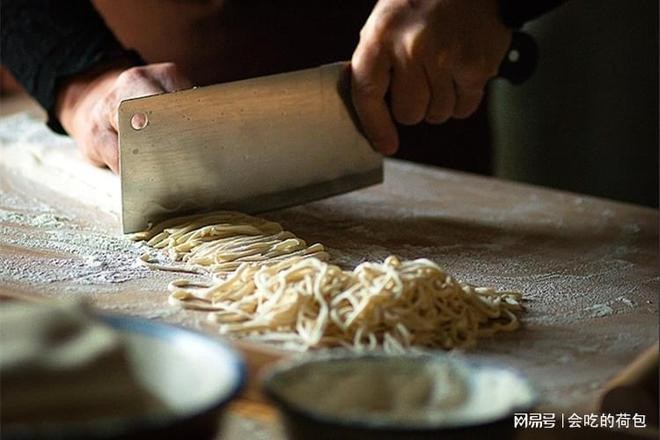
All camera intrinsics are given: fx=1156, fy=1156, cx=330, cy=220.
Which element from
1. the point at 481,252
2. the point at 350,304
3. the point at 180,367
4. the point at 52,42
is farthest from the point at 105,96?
the point at 180,367

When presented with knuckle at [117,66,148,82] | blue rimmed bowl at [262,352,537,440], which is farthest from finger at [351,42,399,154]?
blue rimmed bowl at [262,352,537,440]

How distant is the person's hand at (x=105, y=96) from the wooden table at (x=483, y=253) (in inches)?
3.9

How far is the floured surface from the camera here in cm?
126

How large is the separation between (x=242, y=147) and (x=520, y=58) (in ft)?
1.73

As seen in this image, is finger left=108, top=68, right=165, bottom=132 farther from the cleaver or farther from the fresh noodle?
the fresh noodle

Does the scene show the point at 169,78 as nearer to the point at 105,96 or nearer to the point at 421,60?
the point at 105,96

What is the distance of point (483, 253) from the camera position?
1.60 metres

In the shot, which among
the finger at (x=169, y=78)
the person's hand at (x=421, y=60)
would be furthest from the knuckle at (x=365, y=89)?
the finger at (x=169, y=78)

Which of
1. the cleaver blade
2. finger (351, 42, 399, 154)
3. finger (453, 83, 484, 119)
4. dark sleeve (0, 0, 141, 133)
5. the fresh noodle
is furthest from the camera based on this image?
dark sleeve (0, 0, 141, 133)

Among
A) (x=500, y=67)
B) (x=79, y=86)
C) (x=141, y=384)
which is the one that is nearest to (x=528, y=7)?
(x=500, y=67)

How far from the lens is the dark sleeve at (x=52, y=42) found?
1.97m

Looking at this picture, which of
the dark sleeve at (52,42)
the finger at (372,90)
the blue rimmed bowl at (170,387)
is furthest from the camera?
the dark sleeve at (52,42)

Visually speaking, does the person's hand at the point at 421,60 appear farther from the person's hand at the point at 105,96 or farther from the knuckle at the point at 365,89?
the person's hand at the point at 105,96

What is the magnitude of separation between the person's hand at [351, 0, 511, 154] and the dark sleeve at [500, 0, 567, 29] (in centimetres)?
1
